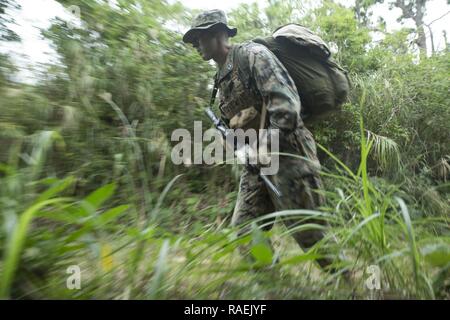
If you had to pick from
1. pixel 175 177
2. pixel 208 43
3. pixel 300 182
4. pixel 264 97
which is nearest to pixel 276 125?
pixel 264 97

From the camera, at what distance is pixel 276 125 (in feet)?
5.14

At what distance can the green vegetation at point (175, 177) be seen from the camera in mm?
872

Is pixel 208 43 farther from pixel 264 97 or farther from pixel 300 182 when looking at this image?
pixel 300 182

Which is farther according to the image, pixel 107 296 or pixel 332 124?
pixel 332 124

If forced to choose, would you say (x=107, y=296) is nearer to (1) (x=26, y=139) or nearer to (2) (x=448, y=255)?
(2) (x=448, y=255)

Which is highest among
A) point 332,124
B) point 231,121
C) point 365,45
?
point 365,45

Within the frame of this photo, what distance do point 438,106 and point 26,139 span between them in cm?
469

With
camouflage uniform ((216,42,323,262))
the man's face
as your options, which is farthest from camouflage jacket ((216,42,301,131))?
the man's face

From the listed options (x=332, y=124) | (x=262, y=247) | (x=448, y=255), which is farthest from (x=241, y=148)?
(x=332, y=124)

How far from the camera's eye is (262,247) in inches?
33.6

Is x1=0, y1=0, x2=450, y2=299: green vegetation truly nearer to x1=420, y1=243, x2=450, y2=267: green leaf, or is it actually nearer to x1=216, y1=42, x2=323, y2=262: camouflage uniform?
x1=420, y1=243, x2=450, y2=267: green leaf

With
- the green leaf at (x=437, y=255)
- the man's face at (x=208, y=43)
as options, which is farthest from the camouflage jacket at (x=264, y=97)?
the green leaf at (x=437, y=255)

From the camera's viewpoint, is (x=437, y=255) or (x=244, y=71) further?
(x=244, y=71)

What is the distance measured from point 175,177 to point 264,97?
0.62 m
